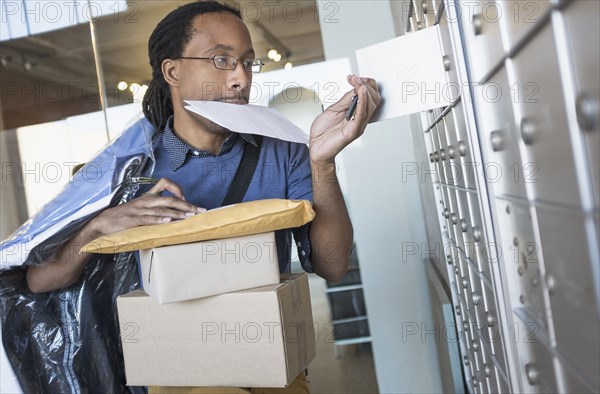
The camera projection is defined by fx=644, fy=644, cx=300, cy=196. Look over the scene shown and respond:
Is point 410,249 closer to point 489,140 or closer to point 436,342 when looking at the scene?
point 436,342

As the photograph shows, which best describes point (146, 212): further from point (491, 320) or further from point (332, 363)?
point (332, 363)

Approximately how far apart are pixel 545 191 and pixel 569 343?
6.3 inches

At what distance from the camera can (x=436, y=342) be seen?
8.36 feet

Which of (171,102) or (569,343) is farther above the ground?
(171,102)

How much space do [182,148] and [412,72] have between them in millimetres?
557

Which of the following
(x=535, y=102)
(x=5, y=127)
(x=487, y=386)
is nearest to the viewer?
(x=535, y=102)

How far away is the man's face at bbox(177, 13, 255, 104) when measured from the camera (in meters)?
1.35

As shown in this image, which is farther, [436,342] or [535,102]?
[436,342]

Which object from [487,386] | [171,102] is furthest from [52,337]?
[487,386]

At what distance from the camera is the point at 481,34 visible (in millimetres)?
844

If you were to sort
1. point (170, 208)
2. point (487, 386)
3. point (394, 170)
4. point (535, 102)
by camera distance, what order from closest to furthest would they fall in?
1. point (535, 102)
2. point (170, 208)
3. point (487, 386)
4. point (394, 170)

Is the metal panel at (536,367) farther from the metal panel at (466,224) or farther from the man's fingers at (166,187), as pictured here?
the man's fingers at (166,187)

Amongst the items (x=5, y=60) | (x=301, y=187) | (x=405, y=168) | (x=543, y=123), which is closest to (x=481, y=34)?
(x=543, y=123)

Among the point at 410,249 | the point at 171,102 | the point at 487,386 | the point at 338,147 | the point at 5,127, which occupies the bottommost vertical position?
the point at 487,386
